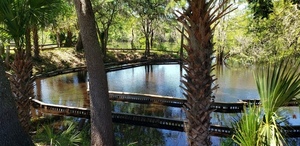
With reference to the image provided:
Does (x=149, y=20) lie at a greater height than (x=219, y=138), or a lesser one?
greater

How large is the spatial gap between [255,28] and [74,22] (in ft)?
59.4

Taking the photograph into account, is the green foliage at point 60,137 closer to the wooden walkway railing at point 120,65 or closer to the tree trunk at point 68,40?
the wooden walkway railing at point 120,65

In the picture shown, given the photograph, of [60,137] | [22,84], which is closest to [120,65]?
[22,84]

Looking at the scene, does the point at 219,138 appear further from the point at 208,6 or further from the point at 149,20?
the point at 149,20

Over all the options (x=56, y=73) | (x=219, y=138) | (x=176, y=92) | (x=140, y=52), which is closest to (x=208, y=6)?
(x=219, y=138)

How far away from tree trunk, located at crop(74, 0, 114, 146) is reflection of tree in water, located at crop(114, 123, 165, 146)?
5.39 ft

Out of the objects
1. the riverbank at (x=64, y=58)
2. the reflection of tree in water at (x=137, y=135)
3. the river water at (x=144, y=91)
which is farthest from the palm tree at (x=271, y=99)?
the riverbank at (x=64, y=58)

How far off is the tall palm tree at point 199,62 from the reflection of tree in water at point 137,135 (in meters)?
4.17

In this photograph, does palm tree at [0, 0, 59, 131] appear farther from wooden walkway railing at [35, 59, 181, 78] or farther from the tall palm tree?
wooden walkway railing at [35, 59, 181, 78]

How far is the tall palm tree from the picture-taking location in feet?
10.6

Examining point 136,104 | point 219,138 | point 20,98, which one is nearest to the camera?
point 20,98

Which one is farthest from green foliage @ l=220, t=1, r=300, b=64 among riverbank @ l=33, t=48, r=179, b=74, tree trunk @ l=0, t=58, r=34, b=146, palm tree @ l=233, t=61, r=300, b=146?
riverbank @ l=33, t=48, r=179, b=74

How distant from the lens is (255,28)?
9.52m

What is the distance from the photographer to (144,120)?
29.1 ft
